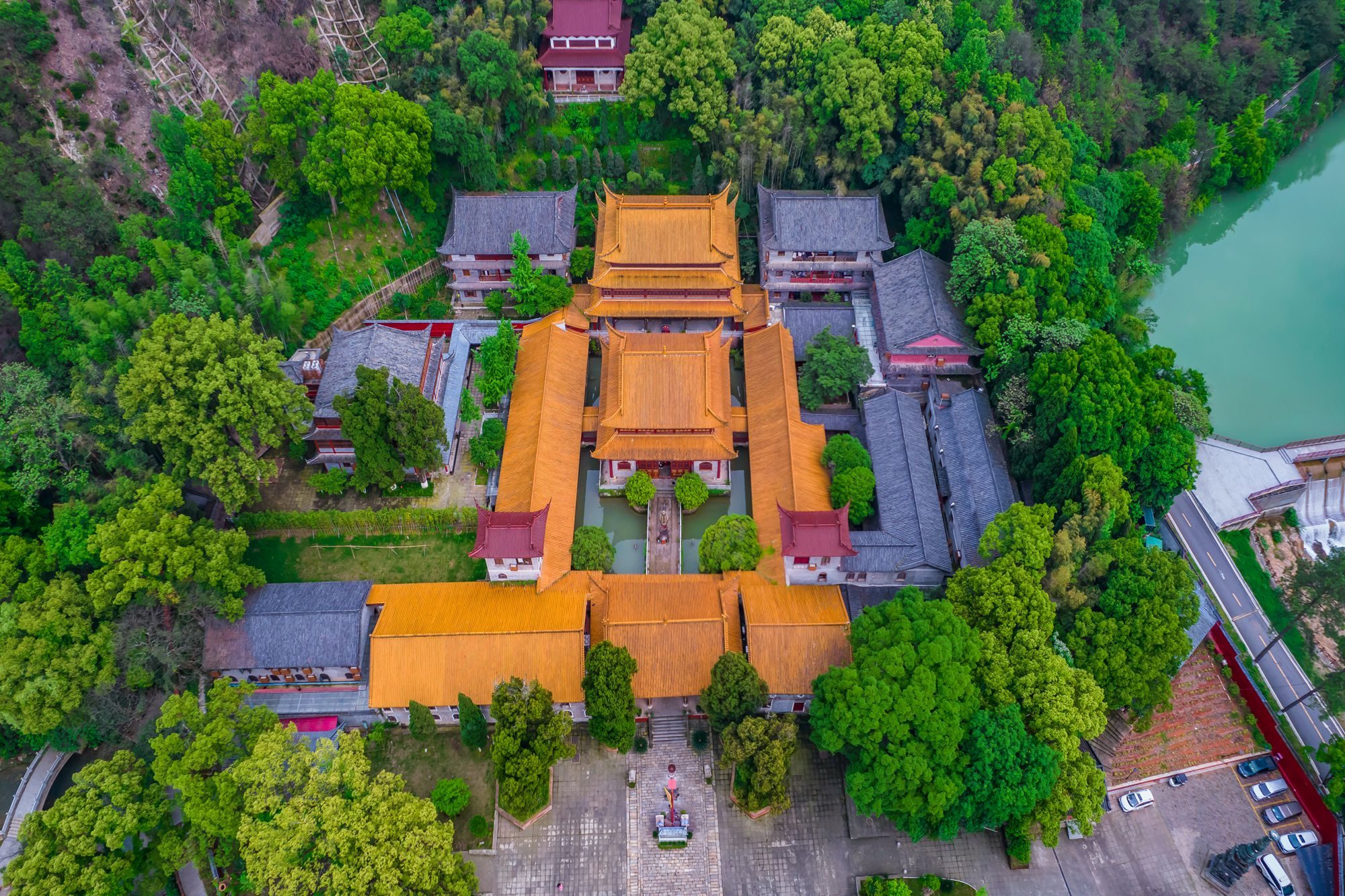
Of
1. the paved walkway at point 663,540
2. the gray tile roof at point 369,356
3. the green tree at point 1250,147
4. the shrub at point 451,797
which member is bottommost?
the shrub at point 451,797

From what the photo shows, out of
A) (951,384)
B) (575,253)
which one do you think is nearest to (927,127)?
(951,384)

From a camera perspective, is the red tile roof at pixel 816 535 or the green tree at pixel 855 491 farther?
the green tree at pixel 855 491

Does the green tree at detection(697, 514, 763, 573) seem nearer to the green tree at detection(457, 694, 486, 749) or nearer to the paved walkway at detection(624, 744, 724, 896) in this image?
the paved walkway at detection(624, 744, 724, 896)

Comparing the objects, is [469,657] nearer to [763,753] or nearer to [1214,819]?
[763,753]

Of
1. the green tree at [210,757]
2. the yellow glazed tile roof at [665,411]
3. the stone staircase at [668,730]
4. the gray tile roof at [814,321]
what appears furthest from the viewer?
the gray tile roof at [814,321]

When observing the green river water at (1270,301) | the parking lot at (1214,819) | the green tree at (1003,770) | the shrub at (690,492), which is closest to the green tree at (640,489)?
the shrub at (690,492)

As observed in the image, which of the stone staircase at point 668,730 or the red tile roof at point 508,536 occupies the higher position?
the red tile roof at point 508,536

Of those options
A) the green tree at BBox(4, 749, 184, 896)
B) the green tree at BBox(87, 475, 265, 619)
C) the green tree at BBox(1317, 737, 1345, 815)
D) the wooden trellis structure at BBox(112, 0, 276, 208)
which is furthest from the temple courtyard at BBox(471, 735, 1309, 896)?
the wooden trellis structure at BBox(112, 0, 276, 208)

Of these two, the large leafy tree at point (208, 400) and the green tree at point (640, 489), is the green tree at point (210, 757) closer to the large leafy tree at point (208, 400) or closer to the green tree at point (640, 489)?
the large leafy tree at point (208, 400)
